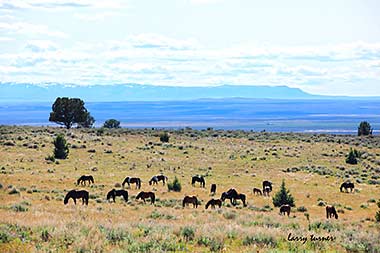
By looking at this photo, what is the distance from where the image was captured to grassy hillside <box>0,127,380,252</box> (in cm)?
1382

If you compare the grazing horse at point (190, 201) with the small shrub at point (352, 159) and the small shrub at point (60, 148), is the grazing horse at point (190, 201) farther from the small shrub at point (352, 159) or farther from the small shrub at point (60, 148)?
the small shrub at point (352, 159)

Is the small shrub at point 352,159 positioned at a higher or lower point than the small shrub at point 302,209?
higher

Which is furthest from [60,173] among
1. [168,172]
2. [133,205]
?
[133,205]

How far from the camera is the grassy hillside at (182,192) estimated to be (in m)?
13.8

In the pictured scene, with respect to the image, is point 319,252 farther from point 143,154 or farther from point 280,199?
point 143,154

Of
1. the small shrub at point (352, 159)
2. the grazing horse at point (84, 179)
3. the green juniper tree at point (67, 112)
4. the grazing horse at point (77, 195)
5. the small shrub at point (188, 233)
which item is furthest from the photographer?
the green juniper tree at point (67, 112)

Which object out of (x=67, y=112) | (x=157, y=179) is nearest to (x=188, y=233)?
(x=157, y=179)

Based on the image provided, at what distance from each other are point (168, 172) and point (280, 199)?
1453 centimetres

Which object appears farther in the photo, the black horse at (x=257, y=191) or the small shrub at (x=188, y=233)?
the black horse at (x=257, y=191)

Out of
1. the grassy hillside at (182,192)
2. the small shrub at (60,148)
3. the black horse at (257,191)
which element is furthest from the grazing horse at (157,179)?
the small shrub at (60,148)

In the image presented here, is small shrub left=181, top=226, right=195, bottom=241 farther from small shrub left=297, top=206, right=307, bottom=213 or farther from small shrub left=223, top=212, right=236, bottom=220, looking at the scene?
small shrub left=297, top=206, right=307, bottom=213

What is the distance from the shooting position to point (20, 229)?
553 inches

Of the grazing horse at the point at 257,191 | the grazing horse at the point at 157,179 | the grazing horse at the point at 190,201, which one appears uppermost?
the grazing horse at the point at 157,179

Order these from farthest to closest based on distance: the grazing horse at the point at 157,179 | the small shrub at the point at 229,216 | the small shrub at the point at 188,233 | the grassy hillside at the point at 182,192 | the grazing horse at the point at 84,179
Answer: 1. the grazing horse at the point at 157,179
2. the grazing horse at the point at 84,179
3. the small shrub at the point at 229,216
4. the small shrub at the point at 188,233
5. the grassy hillside at the point at 182,192
